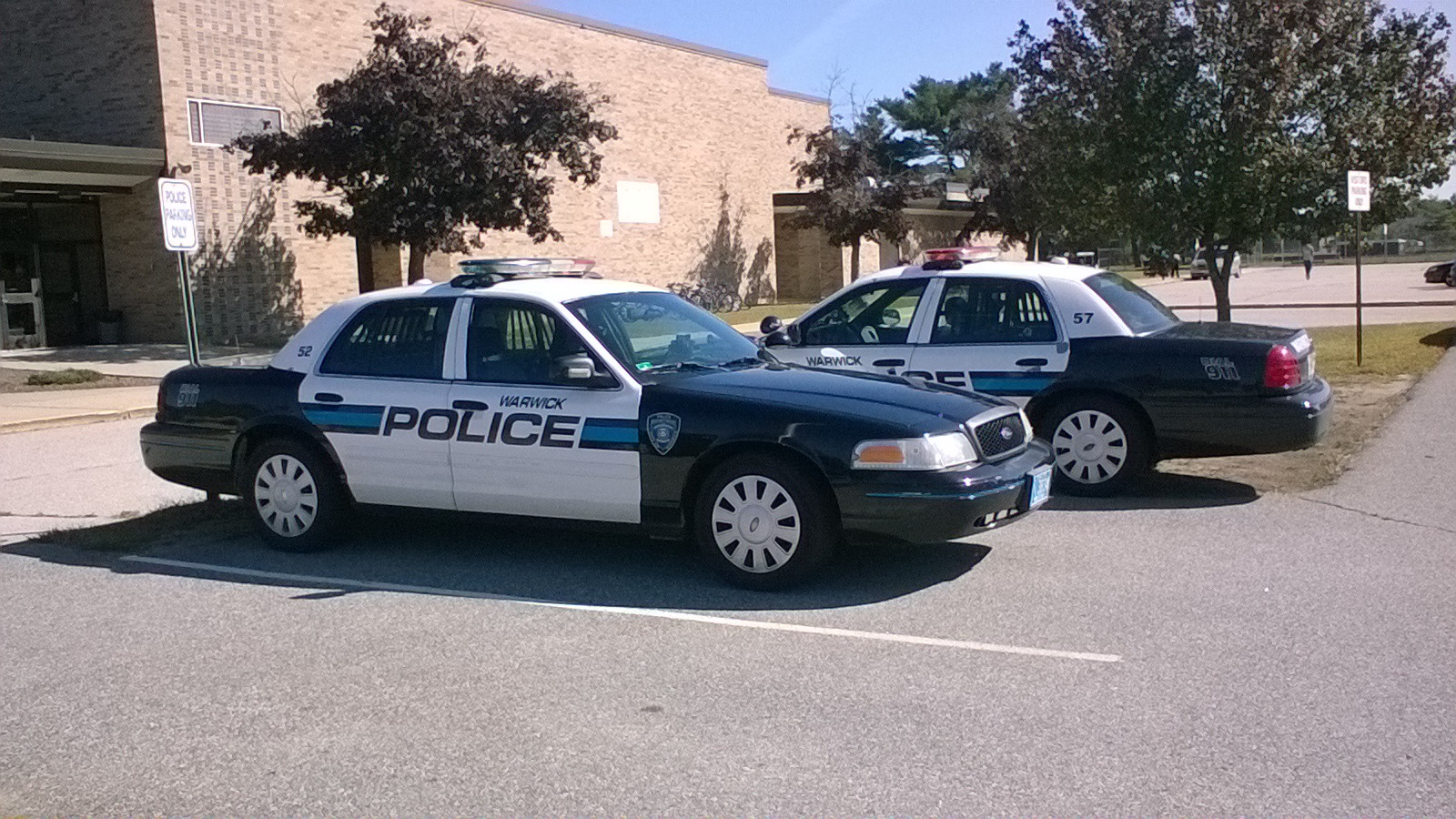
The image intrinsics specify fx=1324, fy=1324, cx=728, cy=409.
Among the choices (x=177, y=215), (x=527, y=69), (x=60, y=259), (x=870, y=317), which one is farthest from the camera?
(x=527, y=69)

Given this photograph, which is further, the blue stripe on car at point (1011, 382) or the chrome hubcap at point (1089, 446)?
the blue stripe on car at point (1011, 382)

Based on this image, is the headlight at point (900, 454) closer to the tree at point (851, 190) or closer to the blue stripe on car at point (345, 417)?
the blue stripe on car at point (345, 417)

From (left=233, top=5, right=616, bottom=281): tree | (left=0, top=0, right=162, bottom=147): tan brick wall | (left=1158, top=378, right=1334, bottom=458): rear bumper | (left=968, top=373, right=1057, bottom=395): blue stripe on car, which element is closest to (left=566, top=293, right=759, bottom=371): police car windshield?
(left=968, top=373, right=1057, bottom=395): blue stripe on car

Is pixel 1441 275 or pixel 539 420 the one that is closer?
pixel 539 420

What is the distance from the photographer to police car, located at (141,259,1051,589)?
6270 millimetres

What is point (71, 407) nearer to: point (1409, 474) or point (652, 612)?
point (652, 612)

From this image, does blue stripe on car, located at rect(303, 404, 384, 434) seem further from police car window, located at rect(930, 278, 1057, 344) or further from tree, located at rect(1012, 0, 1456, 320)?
tree, located at rect(1012, 0, 1456, 320)

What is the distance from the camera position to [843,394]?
6586 mm

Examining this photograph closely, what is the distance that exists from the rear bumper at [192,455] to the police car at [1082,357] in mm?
3462

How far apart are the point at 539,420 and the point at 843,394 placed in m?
1.56

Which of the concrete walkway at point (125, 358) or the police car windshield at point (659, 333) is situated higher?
the police car windshield at point (659, 333)

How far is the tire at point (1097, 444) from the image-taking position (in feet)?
28.3

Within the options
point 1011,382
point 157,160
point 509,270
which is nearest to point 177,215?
point 509,270

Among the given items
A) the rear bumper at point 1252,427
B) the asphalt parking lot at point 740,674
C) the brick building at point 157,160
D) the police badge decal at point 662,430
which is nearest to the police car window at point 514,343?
the police badge decal at point 662,430
